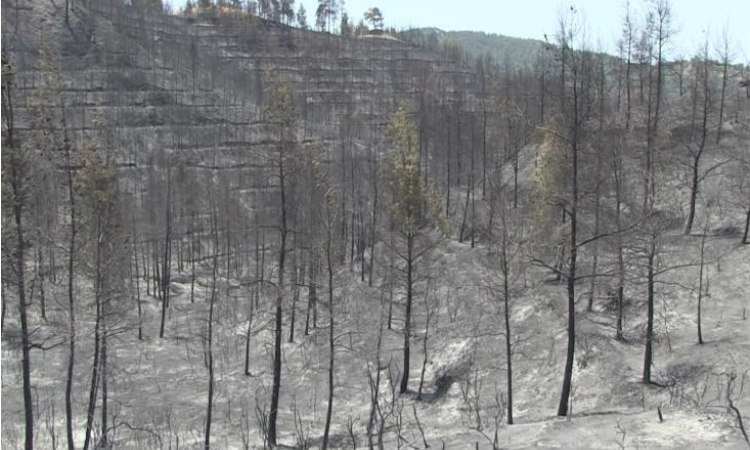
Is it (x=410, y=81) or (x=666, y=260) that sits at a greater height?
(x=410, y=81)

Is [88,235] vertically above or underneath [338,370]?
above

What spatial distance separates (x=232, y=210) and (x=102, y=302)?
42.7 m

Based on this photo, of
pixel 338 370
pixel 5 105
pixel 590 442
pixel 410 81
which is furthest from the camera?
pixel 410 81

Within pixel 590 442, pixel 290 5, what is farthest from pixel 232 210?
pixel 290 5

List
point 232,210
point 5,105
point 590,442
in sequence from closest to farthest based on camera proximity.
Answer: point 590,442 < point 5,105 < point 232,210

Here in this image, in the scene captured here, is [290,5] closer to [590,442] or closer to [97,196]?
[97,196]

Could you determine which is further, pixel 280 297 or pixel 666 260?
pixel 666 260

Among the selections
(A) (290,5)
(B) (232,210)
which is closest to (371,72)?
(A) (290,5)

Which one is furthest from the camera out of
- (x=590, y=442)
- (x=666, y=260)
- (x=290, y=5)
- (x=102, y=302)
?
(x=290, y=5)

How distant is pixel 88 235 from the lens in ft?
59.7

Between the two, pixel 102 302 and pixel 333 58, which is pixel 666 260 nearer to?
pixel 102 302

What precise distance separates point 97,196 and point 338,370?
15.6m

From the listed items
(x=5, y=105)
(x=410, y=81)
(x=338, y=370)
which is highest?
(x=410, y=81)

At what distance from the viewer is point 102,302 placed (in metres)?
17.2
